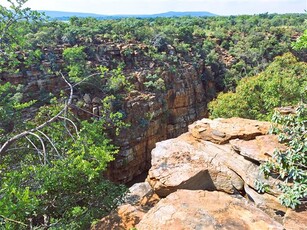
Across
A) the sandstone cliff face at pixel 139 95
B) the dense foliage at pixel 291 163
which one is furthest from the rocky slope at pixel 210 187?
the sandstone cliff face at pixel 139 95

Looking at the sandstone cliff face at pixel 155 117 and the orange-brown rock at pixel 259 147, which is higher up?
the orange-brown rock at pixel 259 147

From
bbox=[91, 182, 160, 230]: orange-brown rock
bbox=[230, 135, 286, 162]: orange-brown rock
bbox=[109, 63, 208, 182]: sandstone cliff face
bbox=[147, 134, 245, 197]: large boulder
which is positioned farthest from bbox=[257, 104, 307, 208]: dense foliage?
bbox=[109, 63, 208, 182]: sandstone cliff face

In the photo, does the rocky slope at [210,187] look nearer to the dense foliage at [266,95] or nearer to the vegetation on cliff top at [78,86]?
the vegetation on cliff top at [78,86]

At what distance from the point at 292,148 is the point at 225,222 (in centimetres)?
242

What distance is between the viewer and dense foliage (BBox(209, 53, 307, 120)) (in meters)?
13.4

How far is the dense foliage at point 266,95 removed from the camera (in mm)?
13438

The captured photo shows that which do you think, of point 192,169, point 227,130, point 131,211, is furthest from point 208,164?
point 131,211

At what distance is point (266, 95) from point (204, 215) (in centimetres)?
1006

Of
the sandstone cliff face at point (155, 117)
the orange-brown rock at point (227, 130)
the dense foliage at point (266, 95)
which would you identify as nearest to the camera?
the orange-brown rock at point (227, 130)

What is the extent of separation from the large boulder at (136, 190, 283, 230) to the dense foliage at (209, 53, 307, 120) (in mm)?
8447

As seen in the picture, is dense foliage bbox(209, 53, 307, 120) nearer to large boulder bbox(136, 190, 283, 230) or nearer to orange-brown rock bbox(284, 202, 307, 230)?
orange-brown rock bbox(284, 202, 307, 230)

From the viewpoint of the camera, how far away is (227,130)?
9000mm

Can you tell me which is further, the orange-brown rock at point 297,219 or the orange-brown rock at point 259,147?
the orange-brown rock at point 259,147

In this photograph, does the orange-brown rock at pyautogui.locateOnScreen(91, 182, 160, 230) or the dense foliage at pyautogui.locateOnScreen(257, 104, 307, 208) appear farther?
the orange-brown rock at pyautogui.locateOnScreen(91, 182, 160, 230)
